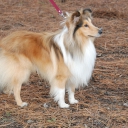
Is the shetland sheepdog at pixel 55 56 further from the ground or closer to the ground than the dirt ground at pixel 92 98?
further from the ground

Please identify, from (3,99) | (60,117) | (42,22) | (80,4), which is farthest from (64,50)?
(80,4)

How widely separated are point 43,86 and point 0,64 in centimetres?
102

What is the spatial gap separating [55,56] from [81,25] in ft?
1.81

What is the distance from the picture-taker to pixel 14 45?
4199mm

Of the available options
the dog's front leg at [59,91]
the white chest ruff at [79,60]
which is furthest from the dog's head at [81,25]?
the dog's front leg at [59,91]

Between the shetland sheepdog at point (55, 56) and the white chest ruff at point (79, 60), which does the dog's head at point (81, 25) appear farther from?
the white chest ruff at point (79, 60)

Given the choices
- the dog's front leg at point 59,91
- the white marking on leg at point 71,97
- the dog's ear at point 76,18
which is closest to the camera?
the dog's ear at point 76,18

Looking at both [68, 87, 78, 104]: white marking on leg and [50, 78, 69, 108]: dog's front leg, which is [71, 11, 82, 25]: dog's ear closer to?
[50, 78, 69, 108]: dog's front leg

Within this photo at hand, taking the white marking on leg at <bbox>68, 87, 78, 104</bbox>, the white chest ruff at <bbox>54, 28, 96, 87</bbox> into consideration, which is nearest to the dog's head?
the white chest ruff at <bbox>54, 28, 96, 87</bbox>

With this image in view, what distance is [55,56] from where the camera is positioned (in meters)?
4.14

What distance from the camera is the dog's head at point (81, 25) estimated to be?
12.8ft

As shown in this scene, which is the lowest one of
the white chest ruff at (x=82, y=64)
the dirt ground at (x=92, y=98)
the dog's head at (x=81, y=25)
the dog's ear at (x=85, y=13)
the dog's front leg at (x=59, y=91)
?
the dirt ground at (x=92, y=98)

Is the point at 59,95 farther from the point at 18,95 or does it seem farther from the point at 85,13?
the point at 85,13

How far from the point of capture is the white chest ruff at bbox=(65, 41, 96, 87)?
13.5 ft
